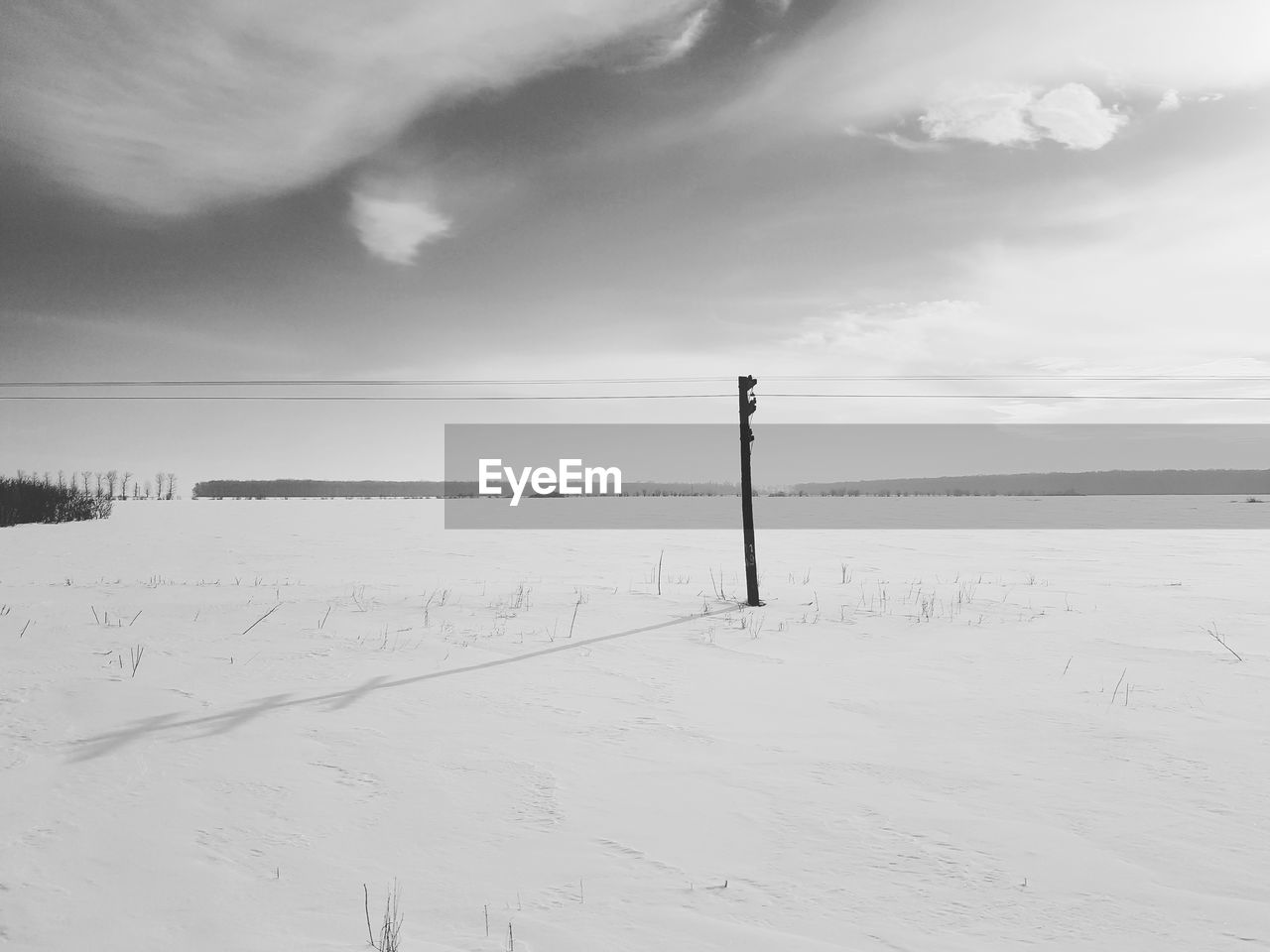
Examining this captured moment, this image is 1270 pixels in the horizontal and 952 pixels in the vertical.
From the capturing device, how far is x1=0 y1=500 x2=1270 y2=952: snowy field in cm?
377

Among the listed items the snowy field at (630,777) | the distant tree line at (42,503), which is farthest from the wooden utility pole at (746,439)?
the distant tree line at (42,503)

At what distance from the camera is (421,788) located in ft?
17.9

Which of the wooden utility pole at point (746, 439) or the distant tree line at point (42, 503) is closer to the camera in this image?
the wooden utility pole at point (746, 439)

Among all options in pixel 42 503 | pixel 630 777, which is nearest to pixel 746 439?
pixel 630 777

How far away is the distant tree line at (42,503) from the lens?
4438 cm

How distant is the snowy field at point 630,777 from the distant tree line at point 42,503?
4069 cm

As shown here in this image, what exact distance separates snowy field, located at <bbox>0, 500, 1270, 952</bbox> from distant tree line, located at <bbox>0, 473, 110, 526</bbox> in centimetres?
4069

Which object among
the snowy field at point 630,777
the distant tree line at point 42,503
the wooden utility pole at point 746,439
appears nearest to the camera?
the snowy field at point 630,777

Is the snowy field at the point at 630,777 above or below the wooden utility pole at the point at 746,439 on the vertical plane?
below

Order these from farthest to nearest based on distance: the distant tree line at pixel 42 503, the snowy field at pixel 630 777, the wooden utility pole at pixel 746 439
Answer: the distant tree line at pixel 42 503, the wooden utility pole at pixel 746 439, the snowy field at pixel 630 777

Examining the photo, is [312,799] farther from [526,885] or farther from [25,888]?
[526,885]

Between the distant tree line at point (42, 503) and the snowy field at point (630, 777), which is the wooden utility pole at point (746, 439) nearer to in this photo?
the snowy field at point (630, 777)

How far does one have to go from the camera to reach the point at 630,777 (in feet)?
18.7

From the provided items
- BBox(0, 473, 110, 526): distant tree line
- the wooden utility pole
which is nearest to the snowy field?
the wooden utility pole
